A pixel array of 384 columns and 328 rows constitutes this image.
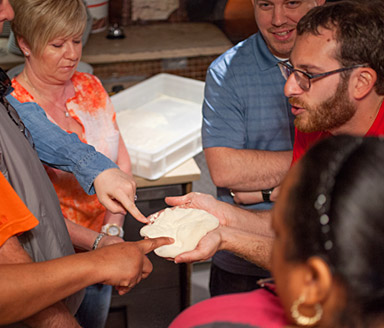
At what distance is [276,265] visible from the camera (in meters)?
0.83

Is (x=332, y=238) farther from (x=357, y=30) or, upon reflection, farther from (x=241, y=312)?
(x=357, y=30)

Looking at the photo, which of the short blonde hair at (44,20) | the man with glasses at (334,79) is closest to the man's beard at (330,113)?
the man with glasses at (334,79)

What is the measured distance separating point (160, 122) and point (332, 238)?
2.05 metres

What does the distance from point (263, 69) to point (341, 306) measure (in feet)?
4.56

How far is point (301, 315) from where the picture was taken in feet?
2.53

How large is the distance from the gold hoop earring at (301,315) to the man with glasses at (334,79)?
2.42 feet

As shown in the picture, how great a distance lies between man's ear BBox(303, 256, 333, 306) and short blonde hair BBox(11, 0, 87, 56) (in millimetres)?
1535

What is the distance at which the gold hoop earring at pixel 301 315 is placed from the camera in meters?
0.75

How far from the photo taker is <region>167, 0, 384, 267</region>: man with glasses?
1446mm

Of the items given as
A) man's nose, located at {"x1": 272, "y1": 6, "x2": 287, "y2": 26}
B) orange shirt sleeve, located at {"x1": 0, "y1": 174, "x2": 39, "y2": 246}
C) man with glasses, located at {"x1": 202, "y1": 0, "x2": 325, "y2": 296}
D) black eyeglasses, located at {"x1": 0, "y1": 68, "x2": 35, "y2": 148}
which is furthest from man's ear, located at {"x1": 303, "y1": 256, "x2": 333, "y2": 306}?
man's nose, located at {"x1": 272, "y1": 6, "x2": 287, "y2": 26}

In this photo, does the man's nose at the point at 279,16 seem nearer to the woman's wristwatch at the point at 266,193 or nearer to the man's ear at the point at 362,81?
the man's ear at the point at 362,81

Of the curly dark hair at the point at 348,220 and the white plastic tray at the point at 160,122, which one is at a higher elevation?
the curly dark hair at the point at 348,220

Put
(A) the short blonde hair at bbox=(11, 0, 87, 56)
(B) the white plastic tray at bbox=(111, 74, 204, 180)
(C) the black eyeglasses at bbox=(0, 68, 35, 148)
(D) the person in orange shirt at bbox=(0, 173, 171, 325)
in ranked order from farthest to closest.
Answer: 1. (B) the white plastic tray at bbox=(111, 74, 204, 180)
2. (A) the short blonde hair at bbox=(11, 0, 87, 56)
3. (C) the black eyeglasses at bbox=(0, 68, 35, 148)
4. (D) the person in orange shirt at bbox=(0, 173, 171, 325)

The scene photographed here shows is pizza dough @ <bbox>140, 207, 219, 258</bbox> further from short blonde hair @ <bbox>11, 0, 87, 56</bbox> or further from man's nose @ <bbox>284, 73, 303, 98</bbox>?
short blonde hair @ <bbox>11, 0, 87, 56</bbox>
